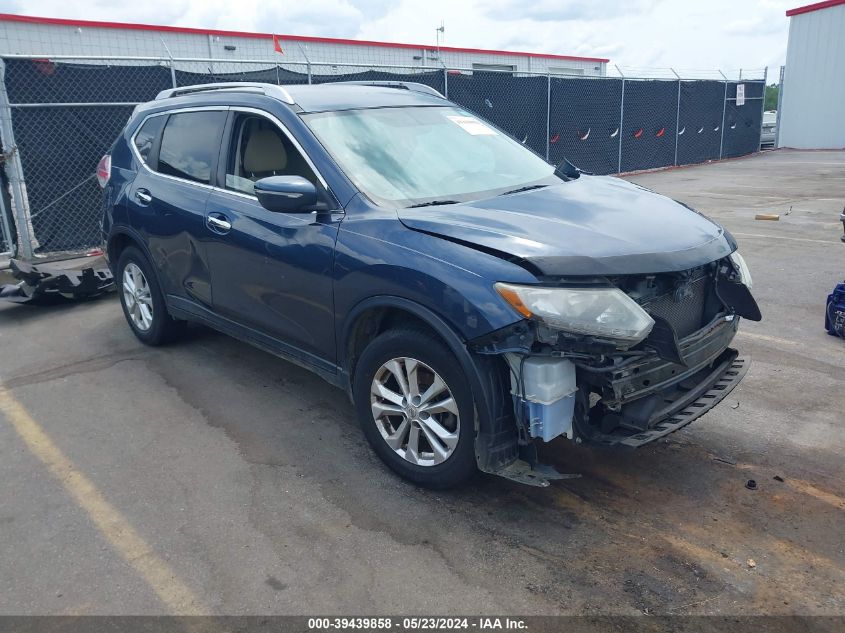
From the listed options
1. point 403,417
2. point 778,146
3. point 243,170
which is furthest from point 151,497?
point 778,146

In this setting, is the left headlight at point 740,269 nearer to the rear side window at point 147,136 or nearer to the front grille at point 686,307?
the front grille at point 686,307

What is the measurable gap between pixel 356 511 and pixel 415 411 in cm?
56

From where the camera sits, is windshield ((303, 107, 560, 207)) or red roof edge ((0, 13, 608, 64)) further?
red roof edge ((0, 13, 608, 64))

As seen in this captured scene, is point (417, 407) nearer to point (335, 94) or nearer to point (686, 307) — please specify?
point (686, 307)

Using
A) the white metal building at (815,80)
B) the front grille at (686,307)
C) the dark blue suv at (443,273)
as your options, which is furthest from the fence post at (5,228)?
the white metal building at (815,80)

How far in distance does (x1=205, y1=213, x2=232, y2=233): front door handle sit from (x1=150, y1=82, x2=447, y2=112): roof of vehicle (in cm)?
79

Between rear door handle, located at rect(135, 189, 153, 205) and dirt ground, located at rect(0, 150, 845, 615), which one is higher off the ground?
rear door handle, located at rect(135, 189, 153, 205)

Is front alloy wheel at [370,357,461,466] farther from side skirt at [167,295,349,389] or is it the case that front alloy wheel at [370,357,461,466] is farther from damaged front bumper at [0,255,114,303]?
damaged front bumper at [0,255,114,303]

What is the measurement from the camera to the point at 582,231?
3.33 metres

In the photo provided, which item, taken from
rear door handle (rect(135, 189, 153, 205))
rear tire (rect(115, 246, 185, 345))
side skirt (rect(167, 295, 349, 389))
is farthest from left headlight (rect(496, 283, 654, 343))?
rear tire (rect(115, 246, 185, 345))

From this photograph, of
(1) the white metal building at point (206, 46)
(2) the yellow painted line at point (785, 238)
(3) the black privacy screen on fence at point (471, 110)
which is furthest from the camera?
(1) the white metal building at point (206, 46)

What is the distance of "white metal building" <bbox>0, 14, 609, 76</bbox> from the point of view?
16.5 metres

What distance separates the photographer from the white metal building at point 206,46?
651 inches

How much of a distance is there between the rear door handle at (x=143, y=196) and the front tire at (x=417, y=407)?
249 centimetres
